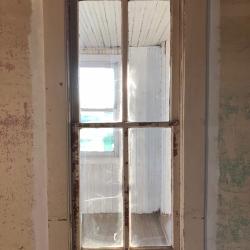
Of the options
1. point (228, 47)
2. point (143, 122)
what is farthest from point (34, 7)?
point (228, 47)

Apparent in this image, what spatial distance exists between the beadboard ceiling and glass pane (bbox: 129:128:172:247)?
417 mm

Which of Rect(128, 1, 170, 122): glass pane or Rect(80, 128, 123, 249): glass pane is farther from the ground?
Rect(128, 1, 170, 122): glass pane

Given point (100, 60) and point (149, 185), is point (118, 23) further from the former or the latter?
point (149, 185)

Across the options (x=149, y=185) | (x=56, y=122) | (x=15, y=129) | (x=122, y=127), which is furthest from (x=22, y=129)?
(x=149, y=185)

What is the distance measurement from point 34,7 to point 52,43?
0.17 meters

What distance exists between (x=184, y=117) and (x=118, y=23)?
1.69ft

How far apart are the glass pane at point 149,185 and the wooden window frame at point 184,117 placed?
37 mm

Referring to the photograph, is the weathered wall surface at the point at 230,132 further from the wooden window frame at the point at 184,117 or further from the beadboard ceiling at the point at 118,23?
the beadboard ceiling at the point at 118,23

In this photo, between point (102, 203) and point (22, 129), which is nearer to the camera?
point (22, 129)

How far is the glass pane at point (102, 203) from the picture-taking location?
1.50 metres

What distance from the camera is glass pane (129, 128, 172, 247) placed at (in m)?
1.50

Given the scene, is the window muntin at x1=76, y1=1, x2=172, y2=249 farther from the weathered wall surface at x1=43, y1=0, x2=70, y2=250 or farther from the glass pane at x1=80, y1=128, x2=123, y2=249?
the weathered wall surface at x1=43, y1=0, x2=70, y2=250

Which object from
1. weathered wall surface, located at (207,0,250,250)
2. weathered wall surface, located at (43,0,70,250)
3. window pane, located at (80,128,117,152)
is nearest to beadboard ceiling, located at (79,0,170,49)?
weathered wall surface, located at (43,0,70,250)

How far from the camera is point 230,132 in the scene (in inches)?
55.6
